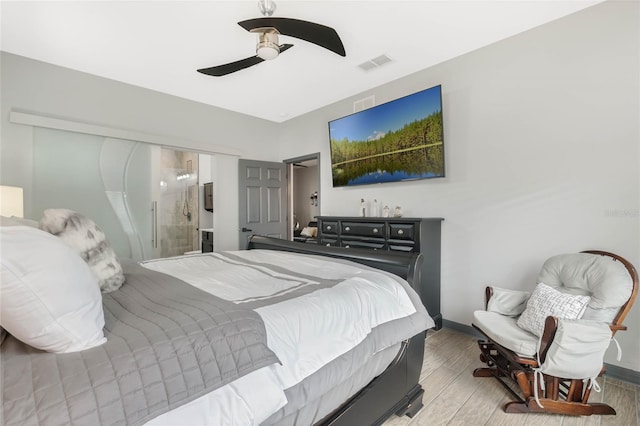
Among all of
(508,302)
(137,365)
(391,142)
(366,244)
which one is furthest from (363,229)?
(137,365)

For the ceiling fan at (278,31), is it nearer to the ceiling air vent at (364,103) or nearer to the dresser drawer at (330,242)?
the ceiling air vent at (364,103)

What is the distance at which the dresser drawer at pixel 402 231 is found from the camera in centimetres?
288

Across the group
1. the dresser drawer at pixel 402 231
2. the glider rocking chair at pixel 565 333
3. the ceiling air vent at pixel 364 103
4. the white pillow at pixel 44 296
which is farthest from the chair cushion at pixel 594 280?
the ceiling air vent at pixel 364 103

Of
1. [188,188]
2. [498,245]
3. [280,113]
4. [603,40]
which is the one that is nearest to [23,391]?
[498,245]

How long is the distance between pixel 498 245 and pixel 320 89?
2.86 m

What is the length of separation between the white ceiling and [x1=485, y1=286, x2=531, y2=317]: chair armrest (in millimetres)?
2277

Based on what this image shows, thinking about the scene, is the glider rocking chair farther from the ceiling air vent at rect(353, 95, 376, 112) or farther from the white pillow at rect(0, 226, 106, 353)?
the ceiling air vent at rect(353, 95, 376, 112)

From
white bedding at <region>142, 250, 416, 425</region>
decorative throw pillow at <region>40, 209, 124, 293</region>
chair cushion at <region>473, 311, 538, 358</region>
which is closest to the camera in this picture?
white bedding at <region>142, 250, 416, 425</region>

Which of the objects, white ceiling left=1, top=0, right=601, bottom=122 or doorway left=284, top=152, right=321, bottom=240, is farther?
doorway left=284, top=152, right=321, bottom=240

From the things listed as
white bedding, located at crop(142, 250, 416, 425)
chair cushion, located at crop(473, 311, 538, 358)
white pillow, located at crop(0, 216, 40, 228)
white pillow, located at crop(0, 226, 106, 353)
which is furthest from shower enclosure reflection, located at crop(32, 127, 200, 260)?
chair cushion, located at crop(473, 311, 538, 358)

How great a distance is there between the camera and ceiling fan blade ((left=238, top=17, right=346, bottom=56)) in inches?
72.4

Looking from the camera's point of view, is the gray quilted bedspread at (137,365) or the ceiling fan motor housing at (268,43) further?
the ceiling fan motor housing at (268,43)

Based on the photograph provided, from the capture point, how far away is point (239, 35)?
2.64 meters

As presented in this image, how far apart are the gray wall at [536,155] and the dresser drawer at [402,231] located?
0.49m
